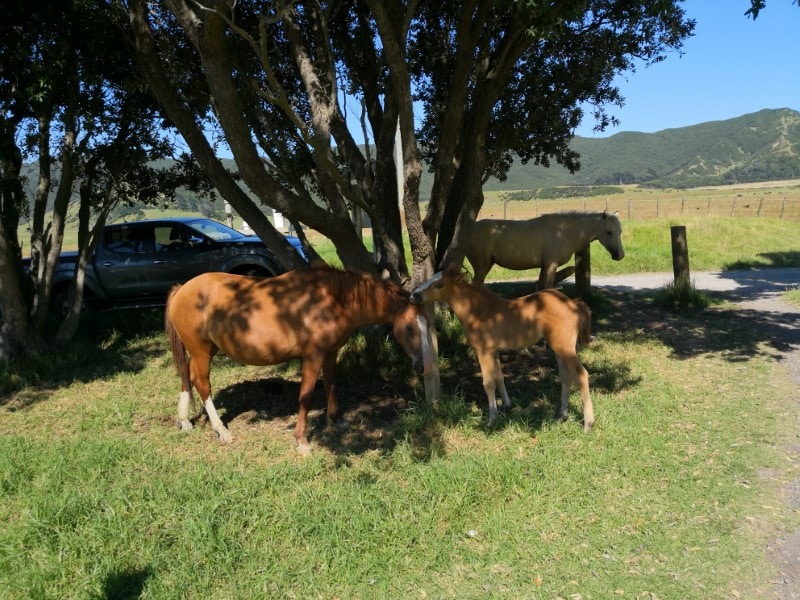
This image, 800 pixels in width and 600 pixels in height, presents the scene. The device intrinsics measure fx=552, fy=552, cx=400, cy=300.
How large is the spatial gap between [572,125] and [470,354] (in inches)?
177

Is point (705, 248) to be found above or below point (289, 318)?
below

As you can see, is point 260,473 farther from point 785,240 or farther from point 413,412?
point 785,240

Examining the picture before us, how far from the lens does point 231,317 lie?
17.7 feet

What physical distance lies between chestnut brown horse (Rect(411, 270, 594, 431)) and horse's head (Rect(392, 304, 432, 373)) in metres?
0.15

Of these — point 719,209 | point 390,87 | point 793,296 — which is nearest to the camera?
point 390,87

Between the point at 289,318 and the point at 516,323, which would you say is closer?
the point at 289,318

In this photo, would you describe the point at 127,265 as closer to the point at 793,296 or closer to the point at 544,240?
the point at 544,240

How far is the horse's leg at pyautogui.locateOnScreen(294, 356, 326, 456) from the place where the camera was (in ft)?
16.9

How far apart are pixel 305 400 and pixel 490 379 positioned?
1.83 m

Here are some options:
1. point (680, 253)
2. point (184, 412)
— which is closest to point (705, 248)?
point (680, 253)

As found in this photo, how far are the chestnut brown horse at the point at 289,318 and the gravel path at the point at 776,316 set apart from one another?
296 centimetres

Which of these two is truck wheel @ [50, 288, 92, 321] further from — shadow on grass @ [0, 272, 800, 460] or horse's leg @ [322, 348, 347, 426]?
horse's leg @ [322, 348, 347, 426]

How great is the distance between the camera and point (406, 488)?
14.3 ft

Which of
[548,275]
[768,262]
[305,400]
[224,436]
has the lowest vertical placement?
[768,262]
